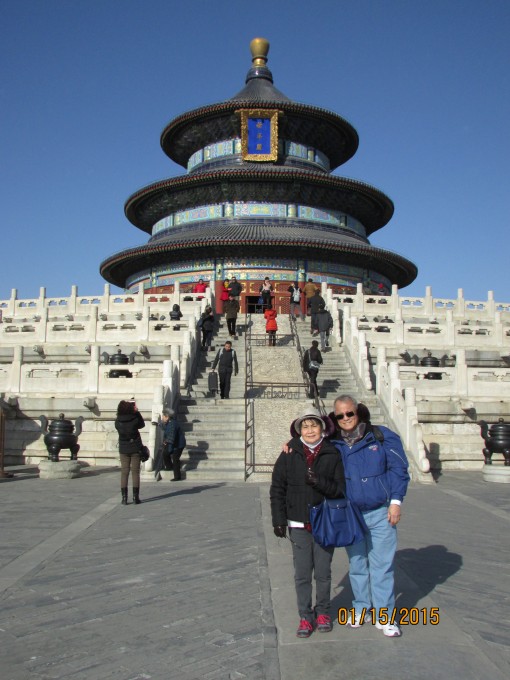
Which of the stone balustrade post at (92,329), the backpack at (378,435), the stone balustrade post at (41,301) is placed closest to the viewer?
the backpack at (378,435)

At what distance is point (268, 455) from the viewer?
47.5ft

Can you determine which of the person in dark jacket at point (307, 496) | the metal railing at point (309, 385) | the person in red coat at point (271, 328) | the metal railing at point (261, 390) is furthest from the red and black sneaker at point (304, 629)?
the person in red coat at point (271, 328)

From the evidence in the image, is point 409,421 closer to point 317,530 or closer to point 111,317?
point 317,530

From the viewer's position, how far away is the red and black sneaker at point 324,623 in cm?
486

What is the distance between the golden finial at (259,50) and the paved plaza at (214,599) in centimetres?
4267

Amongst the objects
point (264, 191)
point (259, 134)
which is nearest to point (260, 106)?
point (259, 134)

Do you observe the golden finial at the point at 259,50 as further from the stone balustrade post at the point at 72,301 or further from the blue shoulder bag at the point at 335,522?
the blue shoulder bag at the point at 335,522

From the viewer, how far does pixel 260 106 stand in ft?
133

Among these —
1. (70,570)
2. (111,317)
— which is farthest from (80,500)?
(111,317)

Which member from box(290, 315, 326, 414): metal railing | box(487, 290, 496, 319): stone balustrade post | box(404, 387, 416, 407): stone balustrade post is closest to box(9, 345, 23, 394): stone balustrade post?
box(290, 315, 326, 414): metal railing

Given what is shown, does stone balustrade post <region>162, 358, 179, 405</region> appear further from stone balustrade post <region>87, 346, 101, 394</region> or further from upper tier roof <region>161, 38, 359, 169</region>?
upper tier roof <region>161, 38, 359, 169</region>

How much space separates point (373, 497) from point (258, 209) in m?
35.4

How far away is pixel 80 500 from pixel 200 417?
16.7 ft

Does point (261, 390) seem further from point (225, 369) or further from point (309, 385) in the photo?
point (225, 369)
